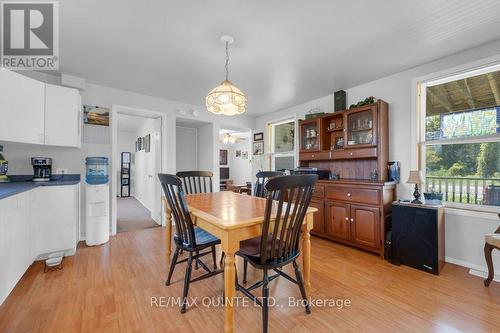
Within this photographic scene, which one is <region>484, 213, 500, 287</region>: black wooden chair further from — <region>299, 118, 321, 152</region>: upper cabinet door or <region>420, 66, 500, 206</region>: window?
<region>299, 118, 321, 152</region>: upper cabinet door

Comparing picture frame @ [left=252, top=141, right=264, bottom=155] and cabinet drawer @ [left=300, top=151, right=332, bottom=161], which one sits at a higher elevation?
picture frame @ [left=252, top=141, right=264, bottom=155]

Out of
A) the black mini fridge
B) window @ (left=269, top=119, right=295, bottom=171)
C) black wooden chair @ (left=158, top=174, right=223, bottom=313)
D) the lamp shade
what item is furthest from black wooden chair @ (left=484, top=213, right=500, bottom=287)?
window @ (left=269, top=119, right=295, bottom=171)

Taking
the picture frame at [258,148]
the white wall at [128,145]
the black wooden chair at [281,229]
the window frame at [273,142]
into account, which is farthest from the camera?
the white wall at [128,145]

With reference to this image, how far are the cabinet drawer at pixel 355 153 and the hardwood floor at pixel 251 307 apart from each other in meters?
1.39

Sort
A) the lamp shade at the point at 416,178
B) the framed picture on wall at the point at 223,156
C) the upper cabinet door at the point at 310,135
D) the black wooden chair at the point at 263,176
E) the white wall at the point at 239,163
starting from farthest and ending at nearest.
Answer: the framed picture on wall at the point at 223,156
the white wall at the point at 239,163
the upper cabinet door at the point at 310,135
the black wooden chair at the point at 263,176
the lamp shade at the point at 416,178

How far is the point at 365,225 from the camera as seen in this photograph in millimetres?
2807

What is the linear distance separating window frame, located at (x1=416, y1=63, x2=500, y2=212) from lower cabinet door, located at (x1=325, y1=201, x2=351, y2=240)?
1115 millimetres

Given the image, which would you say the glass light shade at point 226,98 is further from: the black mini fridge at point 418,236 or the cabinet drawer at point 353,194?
the black mini fridge at point 418,236

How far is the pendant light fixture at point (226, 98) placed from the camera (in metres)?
2.02

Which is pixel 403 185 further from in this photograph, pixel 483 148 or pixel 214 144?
pixel 214 144

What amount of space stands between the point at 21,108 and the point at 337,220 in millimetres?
4156

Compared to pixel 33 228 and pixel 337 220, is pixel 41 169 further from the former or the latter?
pixel 337 220

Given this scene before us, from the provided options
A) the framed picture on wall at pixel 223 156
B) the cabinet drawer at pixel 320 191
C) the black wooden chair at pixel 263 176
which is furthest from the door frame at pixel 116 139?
the framed picture on wall at pixel 223 156

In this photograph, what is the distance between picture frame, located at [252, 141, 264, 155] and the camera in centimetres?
537
